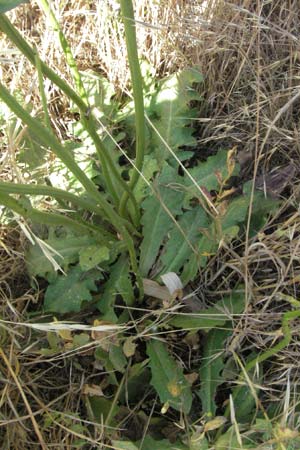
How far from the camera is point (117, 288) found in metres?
1.43

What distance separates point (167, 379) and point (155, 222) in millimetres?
384

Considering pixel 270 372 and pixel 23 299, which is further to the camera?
pixel 23 299

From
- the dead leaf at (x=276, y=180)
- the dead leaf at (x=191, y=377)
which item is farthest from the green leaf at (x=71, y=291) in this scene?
the dead leaf at (x=276, y=180)

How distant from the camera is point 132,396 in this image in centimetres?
142

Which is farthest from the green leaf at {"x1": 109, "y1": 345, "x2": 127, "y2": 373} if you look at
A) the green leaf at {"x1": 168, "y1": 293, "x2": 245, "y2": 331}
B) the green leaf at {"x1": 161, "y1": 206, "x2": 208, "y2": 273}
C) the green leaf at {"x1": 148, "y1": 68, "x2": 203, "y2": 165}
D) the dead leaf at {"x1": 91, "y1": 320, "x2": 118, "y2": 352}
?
the green leaf at {"x1": 148, "y1": 68, "x2": 203, "y2": 165}

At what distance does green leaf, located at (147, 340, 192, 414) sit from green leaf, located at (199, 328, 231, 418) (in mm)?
35

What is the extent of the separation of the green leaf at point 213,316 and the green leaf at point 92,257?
0.72 ft

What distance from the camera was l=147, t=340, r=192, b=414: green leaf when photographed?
131 cm

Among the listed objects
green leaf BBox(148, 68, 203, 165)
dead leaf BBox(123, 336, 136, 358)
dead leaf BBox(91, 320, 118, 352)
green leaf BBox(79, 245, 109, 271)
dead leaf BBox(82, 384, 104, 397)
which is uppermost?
green leaf BBox(148, 68, 203, 165)

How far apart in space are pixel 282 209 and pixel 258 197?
74 millimetres

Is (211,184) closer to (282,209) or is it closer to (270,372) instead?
(282,209)

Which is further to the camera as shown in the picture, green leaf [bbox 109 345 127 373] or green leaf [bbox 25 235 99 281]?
green leaf [bbox 25 235 99 281]

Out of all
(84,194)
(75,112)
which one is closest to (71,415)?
(84,194)

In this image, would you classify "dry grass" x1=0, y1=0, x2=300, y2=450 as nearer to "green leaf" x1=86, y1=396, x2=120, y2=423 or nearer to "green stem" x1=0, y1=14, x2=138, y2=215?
"green leaf" x1=86, y1=396, x2=120, y2=423
